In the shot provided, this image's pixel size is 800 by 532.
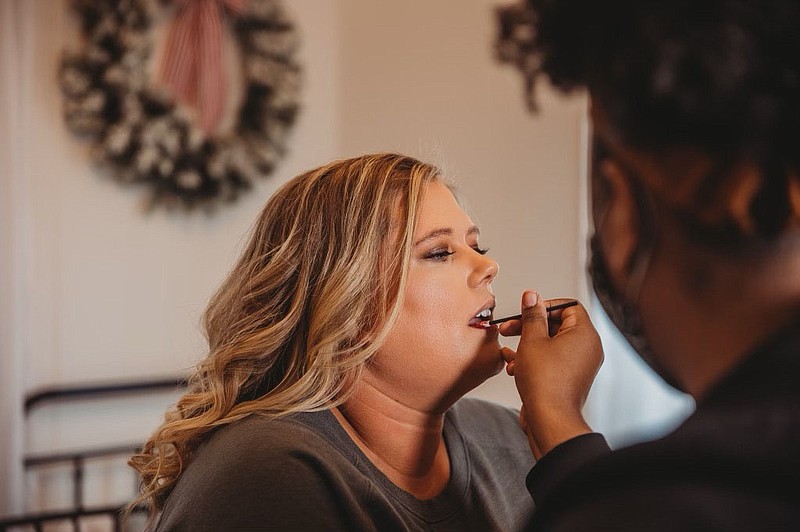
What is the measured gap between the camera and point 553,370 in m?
0.96

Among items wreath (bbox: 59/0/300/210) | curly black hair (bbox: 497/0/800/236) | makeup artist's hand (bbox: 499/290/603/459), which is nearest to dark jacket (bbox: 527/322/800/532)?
curly black hair (bbox: 497/0/800/236)

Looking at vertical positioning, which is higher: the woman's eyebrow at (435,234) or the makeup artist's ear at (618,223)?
the makeup artist's ear at (618,223)

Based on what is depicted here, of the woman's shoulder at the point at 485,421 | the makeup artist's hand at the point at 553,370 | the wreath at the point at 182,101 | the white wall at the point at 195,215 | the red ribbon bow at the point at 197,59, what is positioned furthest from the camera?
the red ribbon bow at the point at 197,59

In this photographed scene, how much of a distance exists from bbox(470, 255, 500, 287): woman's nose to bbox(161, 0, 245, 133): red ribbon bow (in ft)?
5.80

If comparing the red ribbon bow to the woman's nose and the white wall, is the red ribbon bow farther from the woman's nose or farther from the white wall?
the woman's nose

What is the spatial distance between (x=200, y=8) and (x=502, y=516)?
2.07 m

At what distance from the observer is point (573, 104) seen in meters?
2.94

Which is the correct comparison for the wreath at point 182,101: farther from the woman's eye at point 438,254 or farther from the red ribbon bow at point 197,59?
the woman's eye at point 438,254

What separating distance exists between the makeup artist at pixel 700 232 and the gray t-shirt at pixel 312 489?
48 cm

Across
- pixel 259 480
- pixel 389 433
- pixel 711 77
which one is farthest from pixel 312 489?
pixel 711 77

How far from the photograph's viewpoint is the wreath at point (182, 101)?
2600 millimetres

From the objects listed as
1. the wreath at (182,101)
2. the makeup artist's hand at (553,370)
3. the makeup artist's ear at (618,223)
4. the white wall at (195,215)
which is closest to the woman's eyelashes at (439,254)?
the makeup artist's hand at (553,370)

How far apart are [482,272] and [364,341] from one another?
0.19 meters

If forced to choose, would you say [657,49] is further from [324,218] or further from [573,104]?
[573,104]
